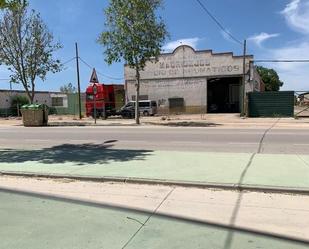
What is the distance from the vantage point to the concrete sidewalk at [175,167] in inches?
333

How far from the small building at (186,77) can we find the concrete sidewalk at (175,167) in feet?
106

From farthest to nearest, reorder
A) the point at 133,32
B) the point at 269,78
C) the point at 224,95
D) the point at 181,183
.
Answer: the point at 269,78 < the point at 224,95 < the point at 133,32 < the point at 181,183

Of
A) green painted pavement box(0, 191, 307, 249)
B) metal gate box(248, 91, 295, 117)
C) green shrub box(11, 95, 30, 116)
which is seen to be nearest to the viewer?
green painted pavement box(0, 191, 307, 249)

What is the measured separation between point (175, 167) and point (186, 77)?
36.3m

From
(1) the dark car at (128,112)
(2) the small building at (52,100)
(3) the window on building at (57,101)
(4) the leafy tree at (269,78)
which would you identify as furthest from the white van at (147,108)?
(4) the leafy tree at (269,78)

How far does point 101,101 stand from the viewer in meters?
42.1

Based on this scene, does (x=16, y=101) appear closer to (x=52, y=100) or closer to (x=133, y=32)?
(x=52, y=100)

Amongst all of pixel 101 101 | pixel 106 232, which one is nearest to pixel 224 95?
pixel 101 101

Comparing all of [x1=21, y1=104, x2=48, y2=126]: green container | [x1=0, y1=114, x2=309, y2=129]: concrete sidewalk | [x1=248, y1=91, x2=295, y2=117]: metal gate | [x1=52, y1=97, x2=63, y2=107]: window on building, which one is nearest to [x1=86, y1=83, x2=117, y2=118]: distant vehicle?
[x1=0, y1=114, x2=309, y2=129]: concrete sidewalk

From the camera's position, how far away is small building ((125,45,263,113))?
44.2m

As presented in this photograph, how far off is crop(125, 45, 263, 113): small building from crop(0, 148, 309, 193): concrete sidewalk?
106 ft

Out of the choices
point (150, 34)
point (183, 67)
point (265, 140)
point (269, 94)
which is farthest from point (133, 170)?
point (183, 67)

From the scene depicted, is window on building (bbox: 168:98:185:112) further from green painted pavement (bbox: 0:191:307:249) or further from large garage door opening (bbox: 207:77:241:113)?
green painted pavement (bbox: 0:191:307:249)

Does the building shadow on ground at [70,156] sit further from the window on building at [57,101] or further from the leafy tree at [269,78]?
the leafy tree at [269,78]
